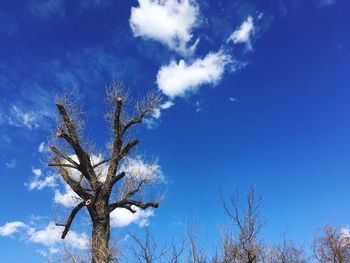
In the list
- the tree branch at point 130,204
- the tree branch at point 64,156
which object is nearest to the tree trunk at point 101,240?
the tree branch at point 130,204

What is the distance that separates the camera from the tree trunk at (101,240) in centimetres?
1244

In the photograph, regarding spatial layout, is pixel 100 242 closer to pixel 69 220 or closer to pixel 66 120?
pixel 69 220

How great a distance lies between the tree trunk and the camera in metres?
12.4

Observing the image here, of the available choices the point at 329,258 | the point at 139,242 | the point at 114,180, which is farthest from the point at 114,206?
the point at 329,258

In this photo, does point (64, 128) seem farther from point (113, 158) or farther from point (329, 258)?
point (329, 258)

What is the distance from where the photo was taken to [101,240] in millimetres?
12789

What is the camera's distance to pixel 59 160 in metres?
14.8

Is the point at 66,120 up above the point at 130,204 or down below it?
above

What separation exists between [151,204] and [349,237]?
21.3 meters

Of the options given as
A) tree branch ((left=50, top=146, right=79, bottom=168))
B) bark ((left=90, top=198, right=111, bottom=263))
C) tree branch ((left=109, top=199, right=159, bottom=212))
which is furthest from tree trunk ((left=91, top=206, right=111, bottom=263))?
tree branch ((left=50, top=146, right=79, bottom=168))

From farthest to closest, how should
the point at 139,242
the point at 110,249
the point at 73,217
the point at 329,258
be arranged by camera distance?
the point at 329,258 → the point at 73,217 → the point at 110,249 → the point at 139,242

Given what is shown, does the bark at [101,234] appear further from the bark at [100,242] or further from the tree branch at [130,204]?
the tree branch at [130,204]

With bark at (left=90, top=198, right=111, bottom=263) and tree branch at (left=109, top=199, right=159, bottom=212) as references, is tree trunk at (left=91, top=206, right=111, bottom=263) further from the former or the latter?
tree branch at (left=109, top=199, right=159, bottom=212)

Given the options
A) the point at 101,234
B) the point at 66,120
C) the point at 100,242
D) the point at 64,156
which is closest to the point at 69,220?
the point at 101,234
